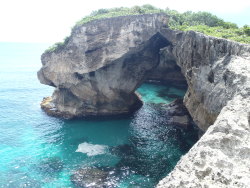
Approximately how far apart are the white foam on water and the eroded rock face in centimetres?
901

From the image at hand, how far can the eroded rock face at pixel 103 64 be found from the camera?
3078 cm

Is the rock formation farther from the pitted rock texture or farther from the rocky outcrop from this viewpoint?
the rocky outcrop

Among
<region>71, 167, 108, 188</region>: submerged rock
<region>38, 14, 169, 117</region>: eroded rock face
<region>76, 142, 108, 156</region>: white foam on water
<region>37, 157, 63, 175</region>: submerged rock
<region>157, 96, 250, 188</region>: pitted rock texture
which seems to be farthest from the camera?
<region>38, 14, 169, 117</region>: eroded rock face

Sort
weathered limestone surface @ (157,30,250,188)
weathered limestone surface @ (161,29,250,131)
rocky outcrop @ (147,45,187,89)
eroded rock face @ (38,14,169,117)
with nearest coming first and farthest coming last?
weathered limestone surface @ (157,30,250,188) → weathered limestone surface @ (161,29,250,131) → eroded rock face @ (38,14,169,117) → rocky outcrop @ (147,45,187,89)

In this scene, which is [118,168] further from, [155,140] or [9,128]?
[9,128]

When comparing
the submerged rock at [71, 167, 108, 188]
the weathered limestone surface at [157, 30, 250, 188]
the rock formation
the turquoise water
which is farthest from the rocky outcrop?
the submerged rock at [71, 167, 108, 188]

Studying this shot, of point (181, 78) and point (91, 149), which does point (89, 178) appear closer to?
point (91, 149)

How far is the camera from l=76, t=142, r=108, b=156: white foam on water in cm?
2742

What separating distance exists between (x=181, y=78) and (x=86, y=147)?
30.8 metres

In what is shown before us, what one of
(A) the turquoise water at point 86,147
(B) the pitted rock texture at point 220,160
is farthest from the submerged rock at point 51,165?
(B) the pitted rock texture at point 220,160

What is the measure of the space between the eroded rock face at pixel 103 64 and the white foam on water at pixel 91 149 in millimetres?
9012

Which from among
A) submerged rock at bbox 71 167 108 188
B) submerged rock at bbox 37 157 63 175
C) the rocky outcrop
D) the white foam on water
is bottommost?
submerged rock at bbox 37 157 63 175

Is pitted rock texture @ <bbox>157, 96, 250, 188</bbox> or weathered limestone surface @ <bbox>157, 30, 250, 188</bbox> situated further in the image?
weathered limestone surface @ <bbox>157, 30, 250, 188</bbox>

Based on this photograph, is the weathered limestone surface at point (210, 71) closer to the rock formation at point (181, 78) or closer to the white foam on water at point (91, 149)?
the rock formation at point (181, 78)
